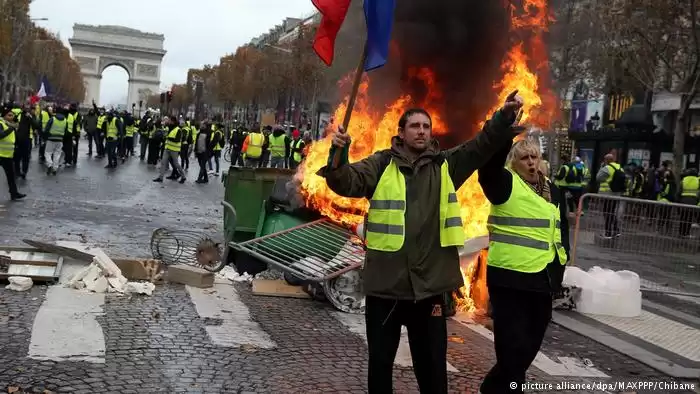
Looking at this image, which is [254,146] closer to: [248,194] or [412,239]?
[248,194]

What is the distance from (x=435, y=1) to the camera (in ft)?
31.3

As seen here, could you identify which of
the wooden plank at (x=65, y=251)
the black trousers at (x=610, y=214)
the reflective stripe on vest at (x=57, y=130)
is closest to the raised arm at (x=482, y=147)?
the wooden plank at (x=65, y=251)

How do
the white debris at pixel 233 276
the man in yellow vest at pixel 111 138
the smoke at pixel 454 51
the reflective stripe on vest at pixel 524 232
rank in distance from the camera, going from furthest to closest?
the man in yellow vest at pixel 111 138, the smoke at pixel 454 51, the white debris at pixel 233 276, the reflective stripe on vest at pixel 524 232

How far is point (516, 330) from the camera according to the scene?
13.4 ft

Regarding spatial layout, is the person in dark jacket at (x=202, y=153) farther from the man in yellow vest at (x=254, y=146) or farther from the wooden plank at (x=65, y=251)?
the wooden plank at (x=65, y=251)

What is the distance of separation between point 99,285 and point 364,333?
97.0 inches

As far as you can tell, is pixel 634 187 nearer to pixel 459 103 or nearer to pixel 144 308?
pixel 459 103

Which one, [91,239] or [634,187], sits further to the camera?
[634,187]

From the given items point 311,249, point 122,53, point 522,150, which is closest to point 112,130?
point 311,249

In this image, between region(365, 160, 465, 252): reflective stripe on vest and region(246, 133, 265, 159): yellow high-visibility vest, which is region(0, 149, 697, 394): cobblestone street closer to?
region(365, 160, 465, 252): reflective stripe on vest

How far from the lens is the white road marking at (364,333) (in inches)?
219

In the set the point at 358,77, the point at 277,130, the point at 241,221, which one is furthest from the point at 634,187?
the point at 358,77

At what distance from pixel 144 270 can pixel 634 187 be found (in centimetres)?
1591

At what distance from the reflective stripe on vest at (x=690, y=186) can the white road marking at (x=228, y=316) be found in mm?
13299
